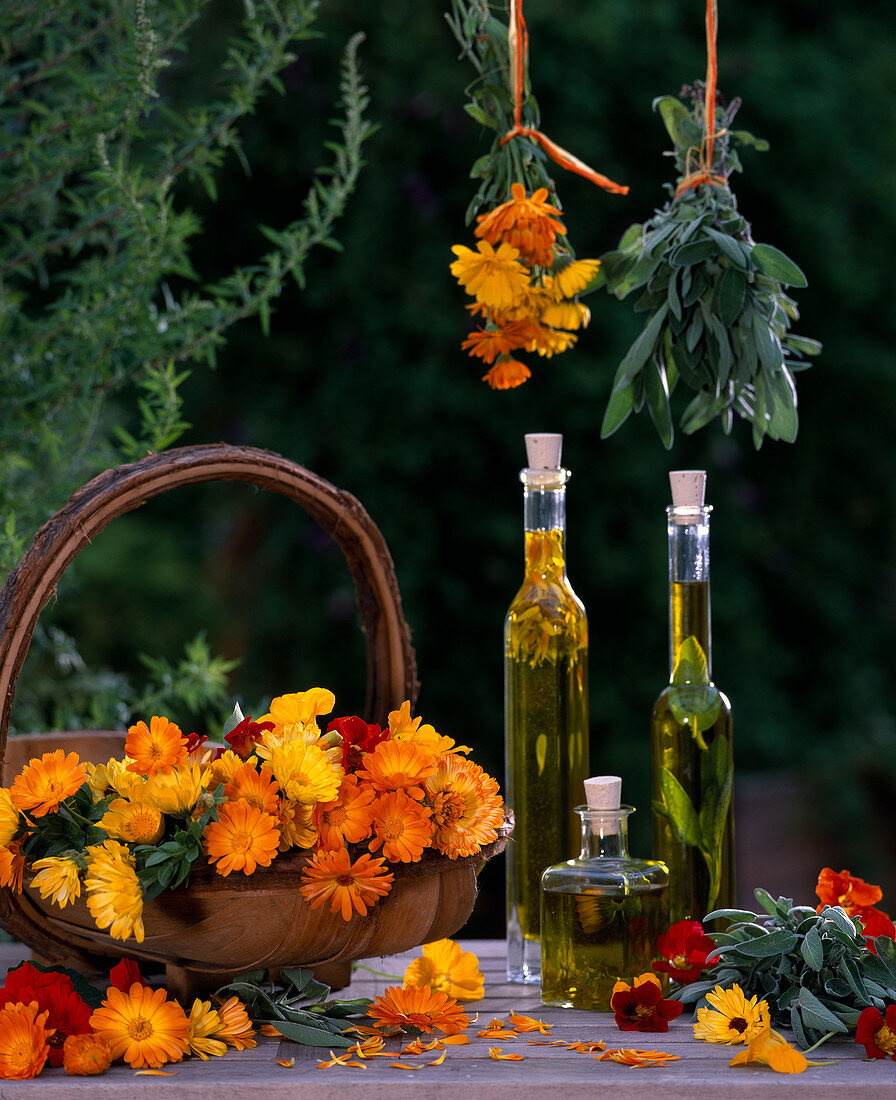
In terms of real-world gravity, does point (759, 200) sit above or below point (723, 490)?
above

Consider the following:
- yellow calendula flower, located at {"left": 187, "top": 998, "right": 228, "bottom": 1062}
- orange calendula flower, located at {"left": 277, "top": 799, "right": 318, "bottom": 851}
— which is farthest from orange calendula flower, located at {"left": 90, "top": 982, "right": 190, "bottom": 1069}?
orange calendula flower, located at {"left": 277, "top": 799, "right": 318, "bottom": 851}

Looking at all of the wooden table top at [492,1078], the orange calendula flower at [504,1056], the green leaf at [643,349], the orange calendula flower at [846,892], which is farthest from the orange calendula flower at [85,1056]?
the green leaf at [643,349]

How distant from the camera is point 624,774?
6.53 feet

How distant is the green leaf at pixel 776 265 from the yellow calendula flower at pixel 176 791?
1.77ft

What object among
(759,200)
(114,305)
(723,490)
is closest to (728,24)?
(759,200)

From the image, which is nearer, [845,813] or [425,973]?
[425,973]

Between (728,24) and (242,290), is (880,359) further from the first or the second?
(242,290)

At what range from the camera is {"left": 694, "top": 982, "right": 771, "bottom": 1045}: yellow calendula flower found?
71cm

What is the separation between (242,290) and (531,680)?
507mm

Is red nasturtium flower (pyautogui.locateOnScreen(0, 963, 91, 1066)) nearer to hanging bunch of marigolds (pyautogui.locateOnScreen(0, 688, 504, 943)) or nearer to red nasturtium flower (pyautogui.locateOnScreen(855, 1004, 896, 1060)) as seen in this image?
hanging bunch of marigolds (pyautogui.locateOnScreen(0, 688, 504, 943))

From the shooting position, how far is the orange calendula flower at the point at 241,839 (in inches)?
26.4

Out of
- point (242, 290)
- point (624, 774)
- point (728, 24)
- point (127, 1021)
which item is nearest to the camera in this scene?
point (127, 1021)

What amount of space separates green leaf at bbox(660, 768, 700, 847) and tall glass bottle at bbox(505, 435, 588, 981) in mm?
65

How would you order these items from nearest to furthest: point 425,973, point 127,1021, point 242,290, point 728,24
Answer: point 127,1021
point 425,973
point 242,290
point 728,24
